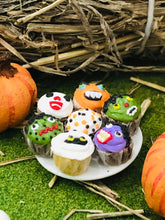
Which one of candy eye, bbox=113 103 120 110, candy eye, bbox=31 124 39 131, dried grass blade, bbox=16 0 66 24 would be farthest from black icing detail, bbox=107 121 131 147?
dried grass blade, bbox=16 0 66 24

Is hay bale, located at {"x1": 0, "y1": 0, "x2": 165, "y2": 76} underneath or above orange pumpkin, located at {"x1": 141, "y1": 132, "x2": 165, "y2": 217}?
above

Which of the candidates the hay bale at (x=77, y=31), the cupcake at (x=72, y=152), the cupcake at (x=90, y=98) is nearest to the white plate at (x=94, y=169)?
the cupcake at (x=72, y=152)

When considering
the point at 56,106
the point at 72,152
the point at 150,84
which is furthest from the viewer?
the point at 150,84

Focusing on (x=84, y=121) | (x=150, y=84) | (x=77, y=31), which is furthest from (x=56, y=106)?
(x=150, y=84)

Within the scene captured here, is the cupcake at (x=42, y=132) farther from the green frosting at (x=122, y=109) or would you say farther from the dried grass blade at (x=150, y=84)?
the dried grass blade at (x=150, y=84)

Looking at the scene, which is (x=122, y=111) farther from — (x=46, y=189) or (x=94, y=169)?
(x=46, y=189)

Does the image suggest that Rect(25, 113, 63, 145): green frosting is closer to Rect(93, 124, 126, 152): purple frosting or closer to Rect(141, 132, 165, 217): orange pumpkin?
Rect(93, 124, 126, 152): purple frosting

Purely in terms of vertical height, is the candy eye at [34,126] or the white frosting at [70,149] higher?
the candy eye at [34,126]
